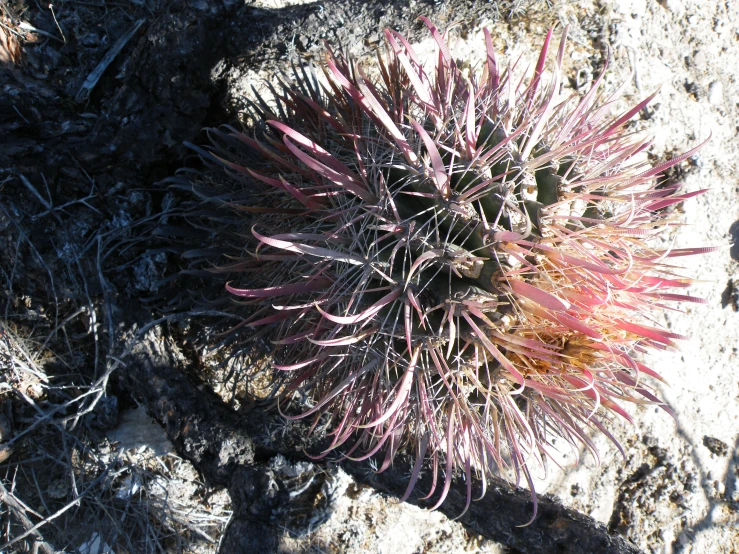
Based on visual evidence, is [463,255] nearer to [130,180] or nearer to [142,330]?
[142,330]

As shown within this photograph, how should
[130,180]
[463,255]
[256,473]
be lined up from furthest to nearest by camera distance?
[130,180] < [256,473] < [463,255]

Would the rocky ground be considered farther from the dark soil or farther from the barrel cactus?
the barrel cactus

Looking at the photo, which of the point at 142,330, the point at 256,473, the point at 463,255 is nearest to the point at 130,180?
the point at 142,330

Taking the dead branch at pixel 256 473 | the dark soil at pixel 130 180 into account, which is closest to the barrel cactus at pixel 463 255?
the dead branch at pixel 256 473

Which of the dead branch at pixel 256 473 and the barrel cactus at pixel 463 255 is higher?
the barrel cactus at pixel 463 255

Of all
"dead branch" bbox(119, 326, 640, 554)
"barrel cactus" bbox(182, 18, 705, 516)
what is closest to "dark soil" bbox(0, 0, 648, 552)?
"dead branch" bbox(119, 326, 640, 554)

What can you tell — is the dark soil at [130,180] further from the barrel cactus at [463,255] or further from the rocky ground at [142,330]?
the barrel cactus at [463,255]

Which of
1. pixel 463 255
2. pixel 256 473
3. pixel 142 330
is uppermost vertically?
pixel 463 255
